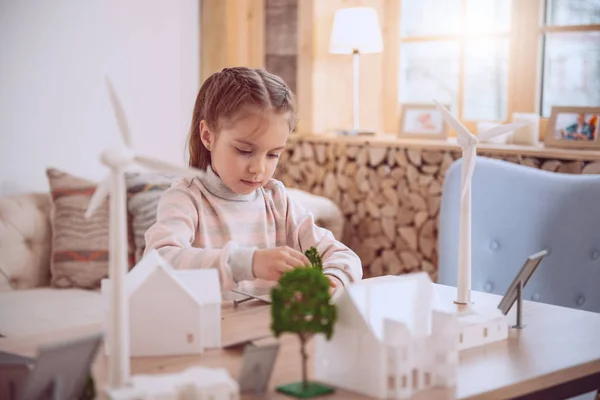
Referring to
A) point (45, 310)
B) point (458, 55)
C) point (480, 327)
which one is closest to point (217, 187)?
point (480, 327)

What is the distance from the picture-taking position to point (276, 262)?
162cm

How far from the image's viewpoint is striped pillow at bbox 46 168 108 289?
3.57m

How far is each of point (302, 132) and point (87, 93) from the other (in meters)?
1.06

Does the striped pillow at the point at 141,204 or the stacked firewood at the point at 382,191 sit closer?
the striped pillow at the point at 141,204

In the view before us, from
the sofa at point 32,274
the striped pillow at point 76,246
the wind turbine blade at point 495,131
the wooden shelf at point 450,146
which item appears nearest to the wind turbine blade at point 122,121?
the wind turbine blade at point 495,131

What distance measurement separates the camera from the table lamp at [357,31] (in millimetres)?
3951

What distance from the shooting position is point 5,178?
152 inches

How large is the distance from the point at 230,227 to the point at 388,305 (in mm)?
846

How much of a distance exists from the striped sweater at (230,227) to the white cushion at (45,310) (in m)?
1.14

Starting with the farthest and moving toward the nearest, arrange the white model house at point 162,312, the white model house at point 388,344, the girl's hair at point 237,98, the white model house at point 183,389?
the girl's hair at point 237,98 < the white model house at point 162,312 < the white model house at point 388,344 < the white model house at point 183,389

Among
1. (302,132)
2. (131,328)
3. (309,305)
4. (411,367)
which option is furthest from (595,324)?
(302,132)

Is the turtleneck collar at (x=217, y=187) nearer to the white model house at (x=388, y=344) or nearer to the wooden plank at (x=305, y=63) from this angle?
the white model house at (x=388, y=344)

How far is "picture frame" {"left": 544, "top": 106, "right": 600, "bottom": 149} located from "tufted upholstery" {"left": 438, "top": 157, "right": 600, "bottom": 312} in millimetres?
678

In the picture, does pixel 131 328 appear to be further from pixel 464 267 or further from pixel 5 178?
pixel 5 178
